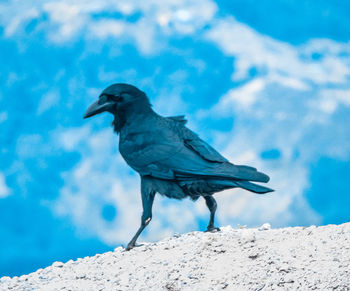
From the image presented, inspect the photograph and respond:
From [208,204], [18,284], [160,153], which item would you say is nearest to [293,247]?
[208,204]

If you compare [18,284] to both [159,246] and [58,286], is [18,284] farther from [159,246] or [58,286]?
[159,246]

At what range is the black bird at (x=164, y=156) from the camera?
8.35 m

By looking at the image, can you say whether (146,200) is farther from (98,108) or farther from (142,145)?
(98,108)

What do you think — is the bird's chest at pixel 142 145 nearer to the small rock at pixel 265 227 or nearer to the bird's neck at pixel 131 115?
the bird's neck at pixel 131 115

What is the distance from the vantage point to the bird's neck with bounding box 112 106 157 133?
902cm

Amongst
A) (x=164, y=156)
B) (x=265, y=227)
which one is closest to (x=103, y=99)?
(x=164, y=156)

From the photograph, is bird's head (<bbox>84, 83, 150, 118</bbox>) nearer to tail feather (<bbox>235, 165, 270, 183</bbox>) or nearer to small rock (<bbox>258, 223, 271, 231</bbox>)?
tail feather (<bbox>235, 165, 270, 183</bbox>)

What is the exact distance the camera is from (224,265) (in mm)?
7898

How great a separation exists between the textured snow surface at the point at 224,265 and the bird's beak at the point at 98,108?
2.07m

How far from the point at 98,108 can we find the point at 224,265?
297 centimetres

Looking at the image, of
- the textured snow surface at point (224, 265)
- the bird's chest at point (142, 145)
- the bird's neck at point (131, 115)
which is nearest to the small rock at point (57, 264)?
the textured snow surface at point (224, 265)

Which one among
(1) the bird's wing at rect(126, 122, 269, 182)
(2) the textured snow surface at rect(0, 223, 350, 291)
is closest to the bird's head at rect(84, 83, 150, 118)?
(1) the bird's wing at rect(126, 122, 269, 182)

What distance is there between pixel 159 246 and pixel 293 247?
188 cm

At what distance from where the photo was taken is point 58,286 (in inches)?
325
